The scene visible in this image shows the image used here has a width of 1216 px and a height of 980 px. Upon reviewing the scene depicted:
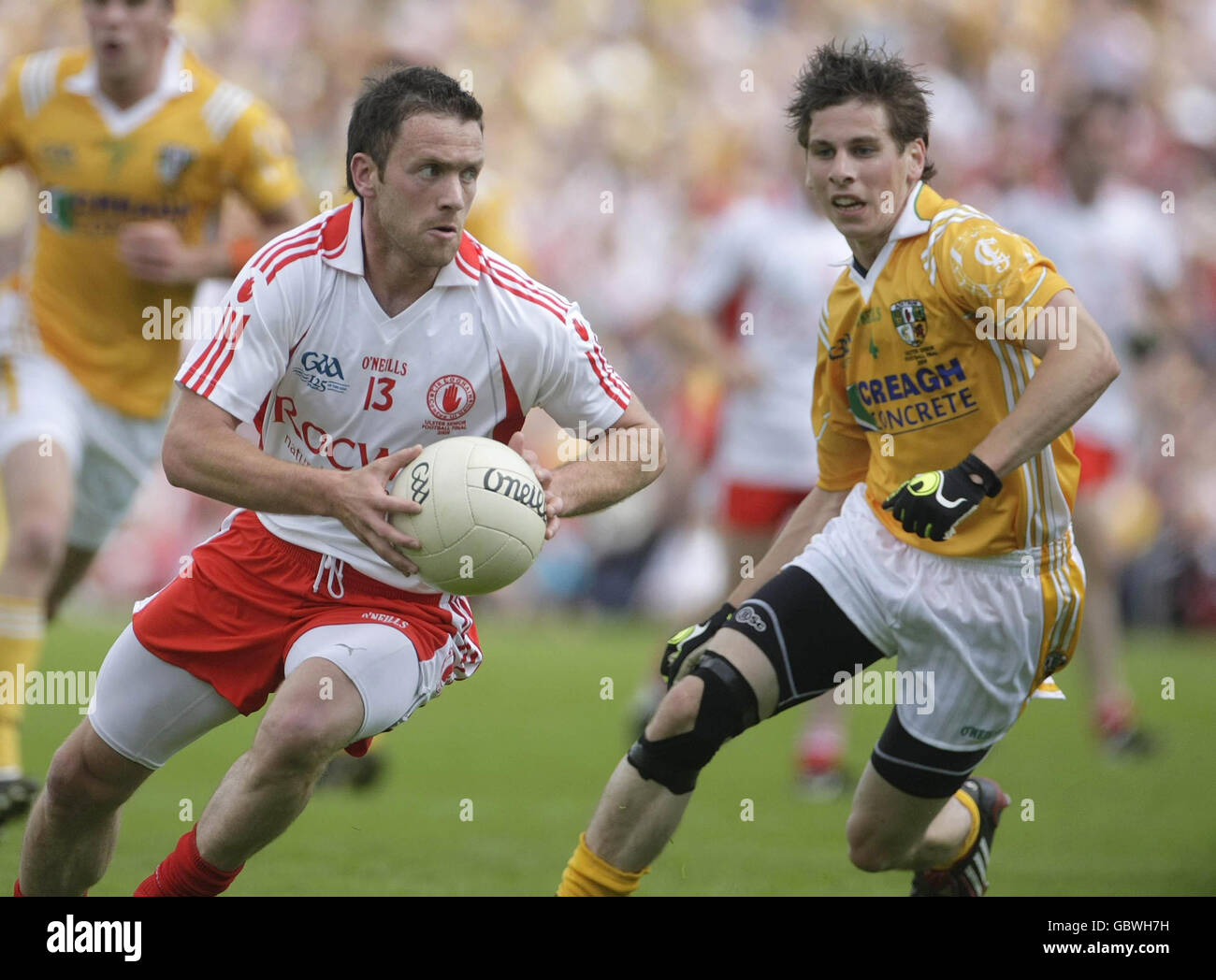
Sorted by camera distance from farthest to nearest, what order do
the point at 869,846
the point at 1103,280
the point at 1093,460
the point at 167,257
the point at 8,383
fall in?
the point at 1103,280 < the point at 1093,460 < the point at 8,383 < the point at 167,257 < the point at 869,846

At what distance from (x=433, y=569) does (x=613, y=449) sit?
67 centimetres

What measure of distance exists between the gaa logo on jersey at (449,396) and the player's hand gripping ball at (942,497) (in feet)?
3.89

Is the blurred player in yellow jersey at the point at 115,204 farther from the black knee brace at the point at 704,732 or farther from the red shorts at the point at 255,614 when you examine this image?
the black knee brace at the point at 704,732

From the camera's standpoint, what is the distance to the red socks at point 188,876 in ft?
15.0

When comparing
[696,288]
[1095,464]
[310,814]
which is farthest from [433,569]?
[1095,464]

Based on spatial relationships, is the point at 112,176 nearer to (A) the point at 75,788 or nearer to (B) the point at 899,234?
(A) the point at 75,788

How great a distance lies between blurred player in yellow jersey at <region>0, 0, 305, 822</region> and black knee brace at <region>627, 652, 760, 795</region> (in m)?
2.94

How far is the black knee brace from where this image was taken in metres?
4.80

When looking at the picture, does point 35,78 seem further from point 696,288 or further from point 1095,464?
point 1095,464

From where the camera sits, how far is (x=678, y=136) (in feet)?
63.5

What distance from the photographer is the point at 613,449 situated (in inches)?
191

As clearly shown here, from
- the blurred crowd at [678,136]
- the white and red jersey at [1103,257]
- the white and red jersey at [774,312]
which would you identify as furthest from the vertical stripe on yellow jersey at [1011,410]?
the blurred crowd at [678,136]

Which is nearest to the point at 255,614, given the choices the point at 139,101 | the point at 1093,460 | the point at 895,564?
the point at 895,564

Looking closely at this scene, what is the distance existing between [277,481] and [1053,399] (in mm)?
1973
